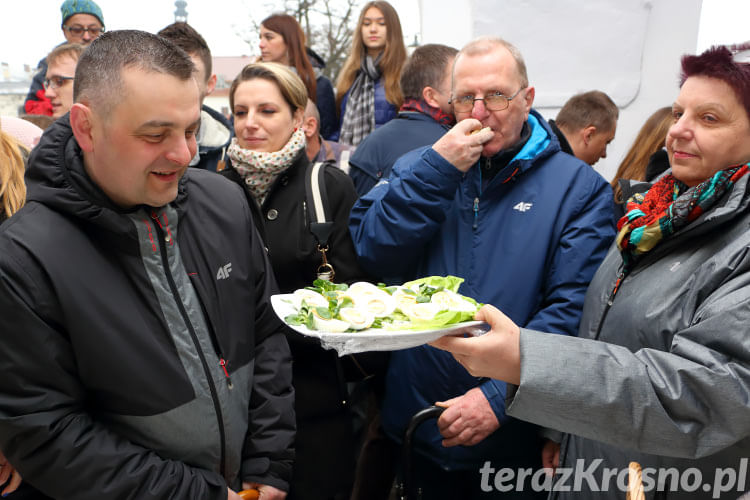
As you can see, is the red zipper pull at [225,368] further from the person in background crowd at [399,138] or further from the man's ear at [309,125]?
the man's ear at [309,125]

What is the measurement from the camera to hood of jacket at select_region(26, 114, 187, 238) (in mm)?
1473

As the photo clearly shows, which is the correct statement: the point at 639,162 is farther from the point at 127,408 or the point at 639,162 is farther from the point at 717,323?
the point at 127,408

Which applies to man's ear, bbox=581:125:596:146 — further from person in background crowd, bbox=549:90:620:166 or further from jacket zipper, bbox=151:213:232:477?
jacket zipper, bbox=151:213:232:477

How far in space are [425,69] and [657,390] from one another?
2.29 m

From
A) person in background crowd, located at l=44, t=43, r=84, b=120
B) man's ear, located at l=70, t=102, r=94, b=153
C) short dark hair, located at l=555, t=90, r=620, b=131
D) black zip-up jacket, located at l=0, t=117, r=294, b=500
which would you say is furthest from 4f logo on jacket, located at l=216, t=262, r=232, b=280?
short dark hair, located at l=555, t=90, r=620, b=131

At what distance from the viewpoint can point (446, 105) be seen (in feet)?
10.3

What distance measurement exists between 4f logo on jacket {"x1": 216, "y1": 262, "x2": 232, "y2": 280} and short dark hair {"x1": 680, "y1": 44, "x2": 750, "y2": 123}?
1.50 metres

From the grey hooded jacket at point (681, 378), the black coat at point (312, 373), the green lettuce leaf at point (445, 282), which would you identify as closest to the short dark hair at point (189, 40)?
the black coat at point (312, 373)

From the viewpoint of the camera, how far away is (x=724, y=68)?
1638 mm

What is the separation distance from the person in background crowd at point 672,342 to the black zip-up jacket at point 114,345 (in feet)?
2.27

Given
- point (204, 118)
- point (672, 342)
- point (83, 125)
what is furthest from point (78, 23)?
point (672, 342)

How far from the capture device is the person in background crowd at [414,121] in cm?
303

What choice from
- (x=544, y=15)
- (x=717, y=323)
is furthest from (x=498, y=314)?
(x=544, y=15)

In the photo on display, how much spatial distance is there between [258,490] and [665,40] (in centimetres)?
459
